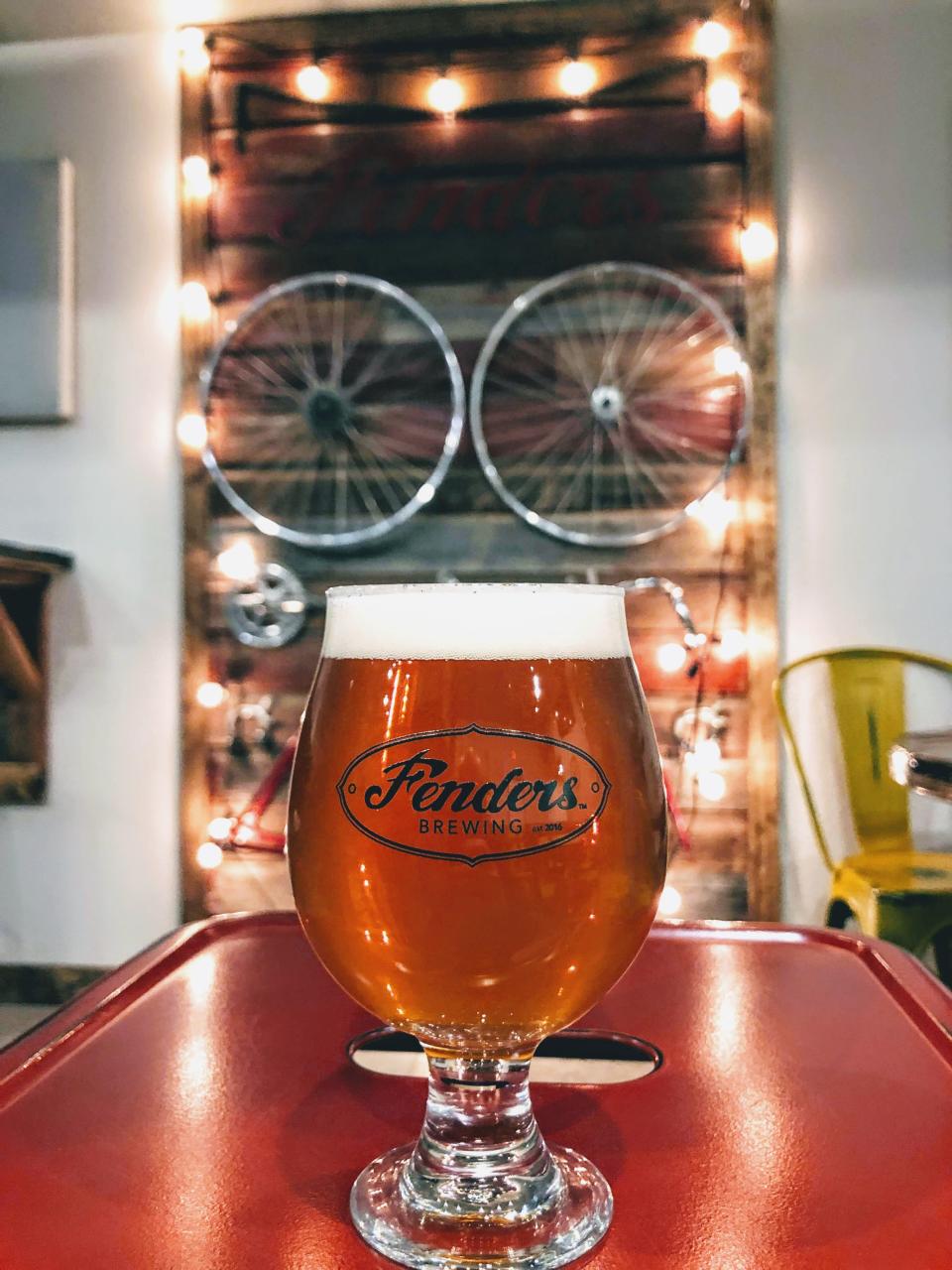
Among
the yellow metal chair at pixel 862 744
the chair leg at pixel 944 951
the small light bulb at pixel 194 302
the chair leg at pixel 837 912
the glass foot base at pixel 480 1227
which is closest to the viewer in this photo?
the glass foot base at pixel 480 1227

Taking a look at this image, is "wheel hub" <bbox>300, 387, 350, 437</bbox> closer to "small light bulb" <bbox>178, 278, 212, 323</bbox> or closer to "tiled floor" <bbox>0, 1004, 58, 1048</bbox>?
"small light bulb" <bbox>178, 278, 212, 323</bbox>

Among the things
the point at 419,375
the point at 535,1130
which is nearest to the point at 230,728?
the point at 419,375

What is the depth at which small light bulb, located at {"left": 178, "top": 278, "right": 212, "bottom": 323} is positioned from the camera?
302 cm

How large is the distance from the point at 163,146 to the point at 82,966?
248 cm

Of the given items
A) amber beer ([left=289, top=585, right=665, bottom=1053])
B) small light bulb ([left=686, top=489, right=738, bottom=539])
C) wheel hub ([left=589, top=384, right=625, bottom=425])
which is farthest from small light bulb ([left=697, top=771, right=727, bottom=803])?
amber beer ([left=289, top=585, right=665, bottom=1053])

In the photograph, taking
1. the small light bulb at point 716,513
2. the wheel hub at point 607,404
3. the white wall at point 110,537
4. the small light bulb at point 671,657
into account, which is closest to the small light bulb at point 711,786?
the small light bulb at point 671,657

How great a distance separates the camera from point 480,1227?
448 mm

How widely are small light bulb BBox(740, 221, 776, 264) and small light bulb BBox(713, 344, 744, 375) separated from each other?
251 mm

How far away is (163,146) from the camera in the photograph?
3082 millimetres

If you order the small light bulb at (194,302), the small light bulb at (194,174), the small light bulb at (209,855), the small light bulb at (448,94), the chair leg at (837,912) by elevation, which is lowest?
the chair leg at (837,912)

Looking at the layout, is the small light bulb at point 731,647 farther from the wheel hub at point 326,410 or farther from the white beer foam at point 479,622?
the white beer foam at point 479,622

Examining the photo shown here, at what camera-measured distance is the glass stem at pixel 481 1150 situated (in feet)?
1.51

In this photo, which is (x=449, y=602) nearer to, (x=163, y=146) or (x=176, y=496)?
(x=176, y=496)

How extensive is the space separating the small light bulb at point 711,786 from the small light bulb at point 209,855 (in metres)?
1.39
